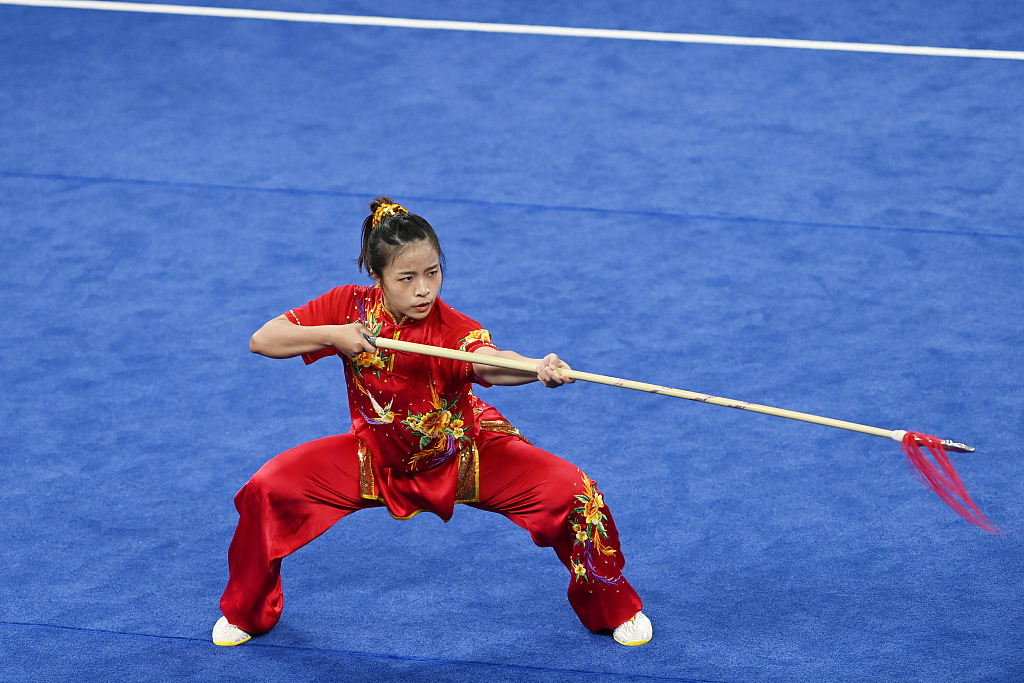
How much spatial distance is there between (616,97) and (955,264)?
2065 mm

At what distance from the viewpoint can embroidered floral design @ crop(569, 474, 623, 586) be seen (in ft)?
9.56

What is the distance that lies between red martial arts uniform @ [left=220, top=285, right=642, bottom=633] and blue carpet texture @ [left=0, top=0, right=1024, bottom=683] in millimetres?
212

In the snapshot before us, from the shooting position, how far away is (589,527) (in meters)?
2.92

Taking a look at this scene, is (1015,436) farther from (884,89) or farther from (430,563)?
(884,89)

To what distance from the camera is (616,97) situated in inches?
240

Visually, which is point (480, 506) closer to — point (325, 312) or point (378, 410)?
point (378, 410)

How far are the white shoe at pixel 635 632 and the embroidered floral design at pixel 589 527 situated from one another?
8.0 inches

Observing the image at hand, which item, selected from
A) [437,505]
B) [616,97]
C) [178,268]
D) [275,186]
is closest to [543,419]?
[437,505]

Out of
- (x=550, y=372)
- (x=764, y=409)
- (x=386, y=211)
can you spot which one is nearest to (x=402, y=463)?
(x=550, y=372)

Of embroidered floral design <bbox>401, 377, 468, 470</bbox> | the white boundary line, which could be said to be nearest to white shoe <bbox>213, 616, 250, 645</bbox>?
embroidered floral design <bbox>401, 377, 468, 470</bbox>

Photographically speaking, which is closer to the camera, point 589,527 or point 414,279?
point 414,279

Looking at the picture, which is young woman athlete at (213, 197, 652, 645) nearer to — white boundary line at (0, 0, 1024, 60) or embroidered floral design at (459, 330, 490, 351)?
embroidered floral design at (459, 330, 490, 351)

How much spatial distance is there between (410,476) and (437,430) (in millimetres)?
147

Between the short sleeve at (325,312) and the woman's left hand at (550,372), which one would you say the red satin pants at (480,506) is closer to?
the short sleeve at (325,312)
